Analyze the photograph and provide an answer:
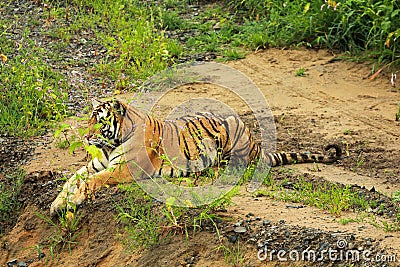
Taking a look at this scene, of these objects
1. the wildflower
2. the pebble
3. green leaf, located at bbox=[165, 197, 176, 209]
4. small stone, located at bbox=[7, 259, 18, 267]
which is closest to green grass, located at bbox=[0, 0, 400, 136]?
the wildflower

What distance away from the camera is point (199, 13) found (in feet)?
38.4

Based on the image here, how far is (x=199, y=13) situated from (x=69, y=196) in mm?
6182

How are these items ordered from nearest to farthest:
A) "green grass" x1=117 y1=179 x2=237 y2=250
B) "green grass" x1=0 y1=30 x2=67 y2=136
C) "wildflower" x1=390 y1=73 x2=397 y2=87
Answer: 1. "green grass" x1=117 y1=179 x2=237 y2=250
2. "green grass" x1=0 y1=30 x2=67 y2=136
3. "wildflower" x1=390 y1=73 x2=397 y2=87

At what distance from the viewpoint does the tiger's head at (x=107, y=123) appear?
6.22 metres

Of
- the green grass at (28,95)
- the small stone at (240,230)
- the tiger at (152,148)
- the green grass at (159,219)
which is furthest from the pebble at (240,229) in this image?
the green grass at (28,95)

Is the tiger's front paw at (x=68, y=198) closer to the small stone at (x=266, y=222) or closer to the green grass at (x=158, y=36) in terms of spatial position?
the small stone at (x=266, y=222)

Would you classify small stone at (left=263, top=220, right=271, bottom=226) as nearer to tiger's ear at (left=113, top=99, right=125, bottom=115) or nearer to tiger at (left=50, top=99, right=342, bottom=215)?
tiger at (left=50, top=99, right=342, bottom=215)

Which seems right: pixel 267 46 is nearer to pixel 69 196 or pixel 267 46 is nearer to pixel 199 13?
pixel 199 13

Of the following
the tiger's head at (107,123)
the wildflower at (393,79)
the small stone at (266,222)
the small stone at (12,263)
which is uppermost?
the tiger's head at (107,123)

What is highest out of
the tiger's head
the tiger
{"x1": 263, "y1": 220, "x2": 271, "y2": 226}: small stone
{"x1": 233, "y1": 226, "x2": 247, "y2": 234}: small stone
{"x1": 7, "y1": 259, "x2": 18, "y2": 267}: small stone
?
the tiger's head

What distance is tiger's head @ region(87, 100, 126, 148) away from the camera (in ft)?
20.4

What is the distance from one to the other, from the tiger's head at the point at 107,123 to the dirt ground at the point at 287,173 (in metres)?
0.42

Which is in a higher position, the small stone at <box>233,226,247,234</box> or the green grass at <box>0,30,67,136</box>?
the green grass at <box>0,30,67,136</box>

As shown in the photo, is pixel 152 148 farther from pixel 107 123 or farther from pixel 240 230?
pixel 240 230
